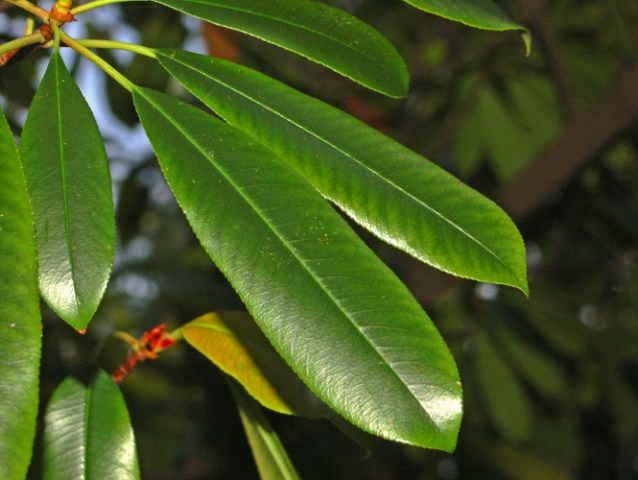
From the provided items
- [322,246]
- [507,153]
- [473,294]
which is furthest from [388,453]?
[322,246]

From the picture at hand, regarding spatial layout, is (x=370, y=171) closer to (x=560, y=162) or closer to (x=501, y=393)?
(x=560, y=162)

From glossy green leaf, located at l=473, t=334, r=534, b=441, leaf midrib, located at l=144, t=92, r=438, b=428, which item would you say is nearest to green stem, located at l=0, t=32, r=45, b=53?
leaf midrib, located at l=144, t=92, r=438, b=428

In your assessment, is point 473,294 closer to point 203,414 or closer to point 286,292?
point 203,414

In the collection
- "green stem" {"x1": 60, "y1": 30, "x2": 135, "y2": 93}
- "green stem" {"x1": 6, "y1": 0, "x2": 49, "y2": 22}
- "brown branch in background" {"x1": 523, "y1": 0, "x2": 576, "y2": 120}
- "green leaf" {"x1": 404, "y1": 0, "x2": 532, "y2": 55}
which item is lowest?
"green leaf" {"x1": 404, "y1": 0, "x2": 532, "y2": 55}

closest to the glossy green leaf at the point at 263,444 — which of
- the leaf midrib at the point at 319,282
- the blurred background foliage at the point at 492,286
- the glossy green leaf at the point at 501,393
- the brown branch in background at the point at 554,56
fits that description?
the leaf midrib at the point at 319,282

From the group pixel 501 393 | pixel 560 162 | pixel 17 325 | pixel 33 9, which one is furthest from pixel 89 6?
pixel 501 393

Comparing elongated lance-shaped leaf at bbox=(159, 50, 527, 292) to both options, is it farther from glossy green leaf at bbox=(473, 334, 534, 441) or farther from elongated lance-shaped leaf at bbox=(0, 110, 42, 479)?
glossy green leaf at bbox=(473, 334, 534, 441)
